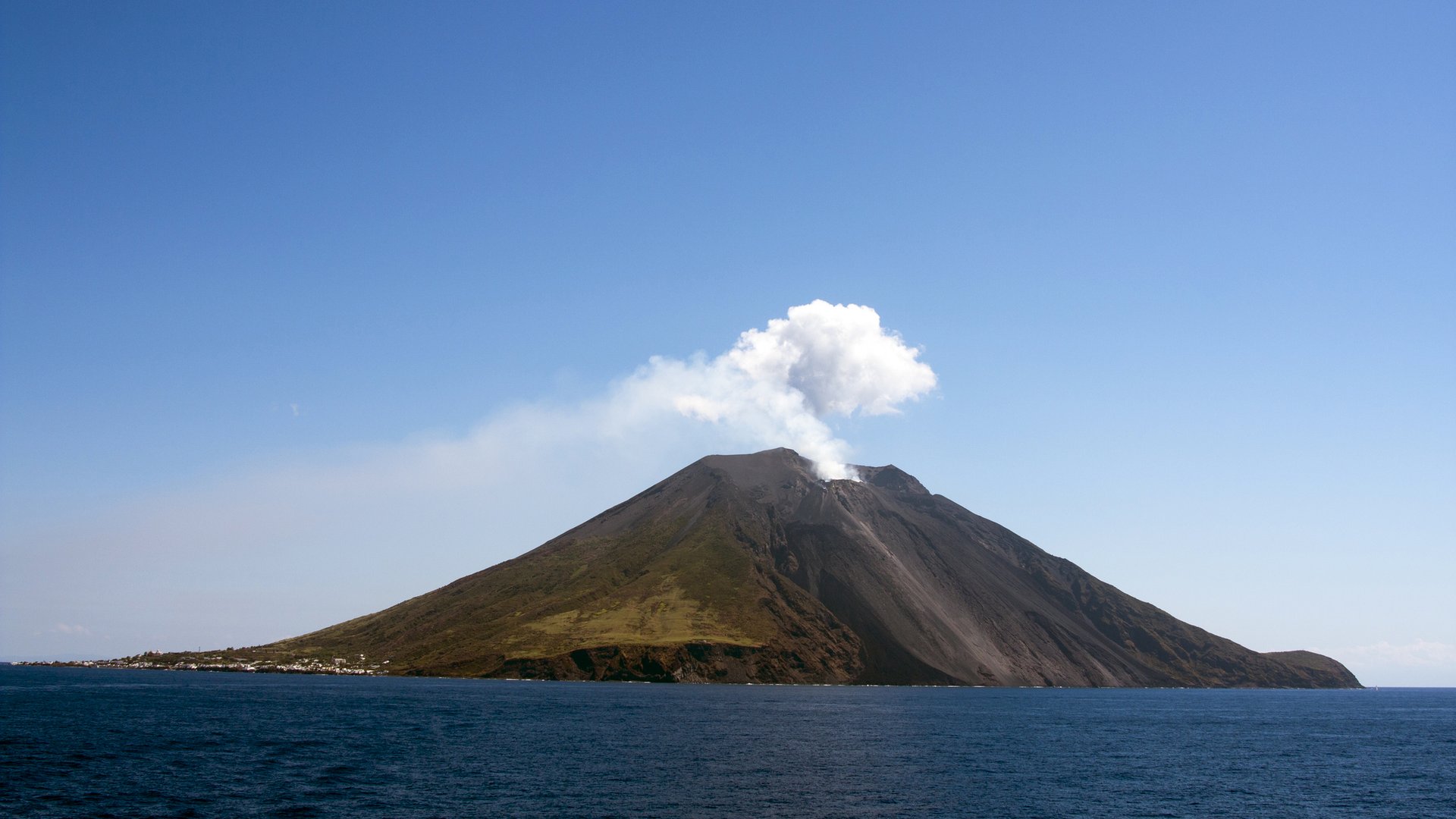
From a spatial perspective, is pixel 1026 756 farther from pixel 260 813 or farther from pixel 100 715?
pixel 100 715

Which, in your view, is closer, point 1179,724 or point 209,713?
point 209,713

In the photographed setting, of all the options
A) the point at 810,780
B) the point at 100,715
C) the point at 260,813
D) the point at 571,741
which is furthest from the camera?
the point at 100,715

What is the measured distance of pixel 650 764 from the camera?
295 feet

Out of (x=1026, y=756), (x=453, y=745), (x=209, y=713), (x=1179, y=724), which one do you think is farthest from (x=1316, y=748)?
(x=209, y=713)

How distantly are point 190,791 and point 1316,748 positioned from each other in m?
143

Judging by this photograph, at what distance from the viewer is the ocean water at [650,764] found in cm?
6856

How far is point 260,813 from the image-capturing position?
6069 cm

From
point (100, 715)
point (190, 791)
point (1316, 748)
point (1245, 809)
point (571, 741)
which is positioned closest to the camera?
point (190, 791)

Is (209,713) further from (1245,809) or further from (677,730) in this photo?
(1245,809)

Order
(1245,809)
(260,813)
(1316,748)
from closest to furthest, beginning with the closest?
(260,813), (1245,809), (1316,748)

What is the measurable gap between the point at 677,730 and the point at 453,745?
34.0m

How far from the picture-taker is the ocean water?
68562mm

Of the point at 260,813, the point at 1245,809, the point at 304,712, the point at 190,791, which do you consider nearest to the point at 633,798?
the point at 260,813

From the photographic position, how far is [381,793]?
69938 mm
